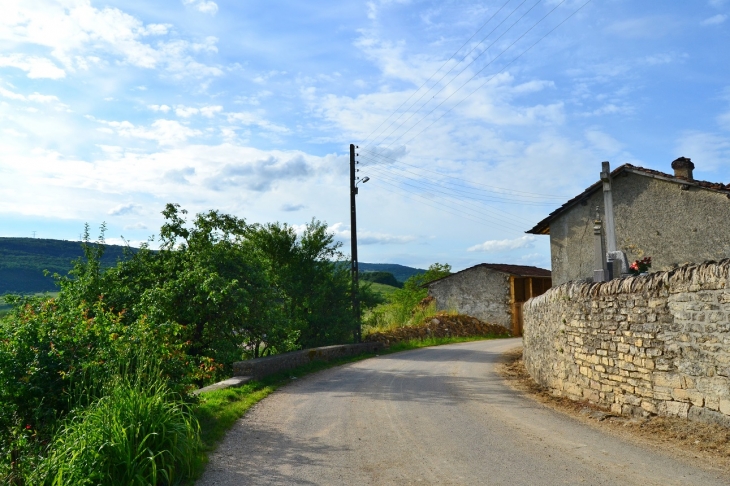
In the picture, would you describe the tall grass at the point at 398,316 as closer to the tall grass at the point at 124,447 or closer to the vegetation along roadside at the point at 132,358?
the vegetation along roadside at the point at 132,358

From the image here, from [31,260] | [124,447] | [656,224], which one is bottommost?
[124,447]

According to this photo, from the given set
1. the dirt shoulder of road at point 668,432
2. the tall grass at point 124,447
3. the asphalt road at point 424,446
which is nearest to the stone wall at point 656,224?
the asphalt road at point 424,446

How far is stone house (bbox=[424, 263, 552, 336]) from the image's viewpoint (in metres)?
32.6

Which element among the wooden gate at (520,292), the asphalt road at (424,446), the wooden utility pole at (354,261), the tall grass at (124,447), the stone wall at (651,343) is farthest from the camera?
the wooden gate at (520,292)

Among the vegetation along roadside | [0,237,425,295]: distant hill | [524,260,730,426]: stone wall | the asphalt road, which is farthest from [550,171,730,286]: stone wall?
[0,237,425,295]: distant hill

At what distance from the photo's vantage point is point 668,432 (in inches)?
272

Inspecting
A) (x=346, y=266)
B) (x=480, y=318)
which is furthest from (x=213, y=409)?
(x=480, y=318)

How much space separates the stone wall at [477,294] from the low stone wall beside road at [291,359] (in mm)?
13217

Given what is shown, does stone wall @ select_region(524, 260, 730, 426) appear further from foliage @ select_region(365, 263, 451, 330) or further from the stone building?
foliage @ select_region(365, 263, 451, 330)

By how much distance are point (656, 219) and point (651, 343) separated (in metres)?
12.2

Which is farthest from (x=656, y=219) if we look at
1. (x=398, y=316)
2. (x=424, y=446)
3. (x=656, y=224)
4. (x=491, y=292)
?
(x=398, y=316)

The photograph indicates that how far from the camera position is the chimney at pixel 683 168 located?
18219mm

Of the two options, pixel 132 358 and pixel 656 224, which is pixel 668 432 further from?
pixel 656 224

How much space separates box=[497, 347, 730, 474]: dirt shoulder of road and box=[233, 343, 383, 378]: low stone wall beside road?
6.69 meters
